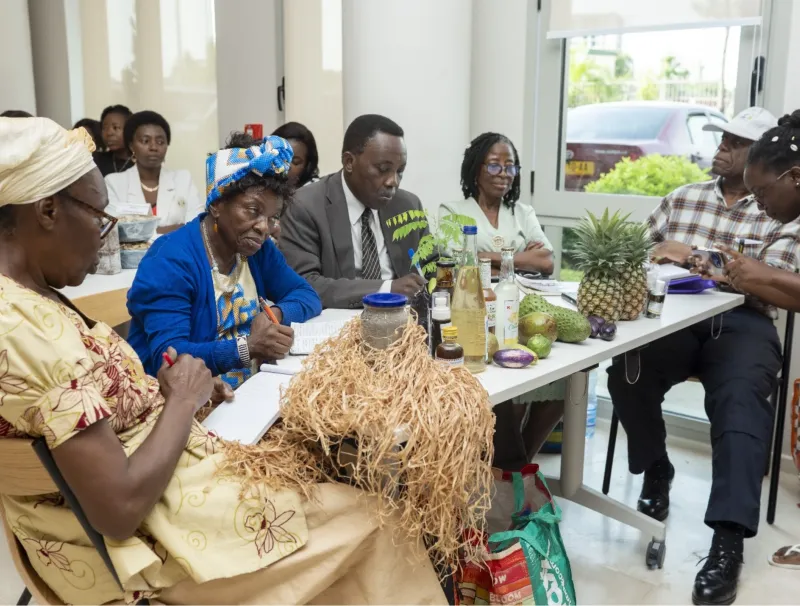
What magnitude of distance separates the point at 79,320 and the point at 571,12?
135 inches

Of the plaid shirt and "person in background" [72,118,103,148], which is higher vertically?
"person in background" [72,118,103,148]

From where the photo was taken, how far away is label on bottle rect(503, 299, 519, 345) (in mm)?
2211

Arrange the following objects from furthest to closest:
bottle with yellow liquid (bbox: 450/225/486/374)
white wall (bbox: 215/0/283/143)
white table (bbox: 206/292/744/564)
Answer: white wall (bbox: 215/0/283/143), bottle with yellow liquid (bbox: 450/225/486/374), white table (bbox: 206/292/744/564)

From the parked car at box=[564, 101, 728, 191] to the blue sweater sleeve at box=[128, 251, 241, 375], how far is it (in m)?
2.82

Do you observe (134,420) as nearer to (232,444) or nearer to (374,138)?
(232,444)

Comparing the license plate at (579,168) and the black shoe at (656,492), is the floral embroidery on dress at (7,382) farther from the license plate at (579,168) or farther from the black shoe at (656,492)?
the license plate at (579,168)

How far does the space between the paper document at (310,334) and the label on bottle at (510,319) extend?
44 centimetres

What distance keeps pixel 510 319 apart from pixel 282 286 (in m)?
0.77

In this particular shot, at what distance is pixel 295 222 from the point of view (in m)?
3.08

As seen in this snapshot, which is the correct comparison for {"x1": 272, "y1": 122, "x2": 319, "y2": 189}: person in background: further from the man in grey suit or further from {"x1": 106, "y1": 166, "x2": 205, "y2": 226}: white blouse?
the man in grey suit

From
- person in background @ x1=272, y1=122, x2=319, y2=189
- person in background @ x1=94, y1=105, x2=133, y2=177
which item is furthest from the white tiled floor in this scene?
person in background @ x1=94, y1=105, x2=133, y2=177

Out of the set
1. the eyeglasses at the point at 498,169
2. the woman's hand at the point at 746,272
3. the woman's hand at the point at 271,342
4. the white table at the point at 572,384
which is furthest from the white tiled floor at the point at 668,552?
the eyeglasses at the point at 498,169

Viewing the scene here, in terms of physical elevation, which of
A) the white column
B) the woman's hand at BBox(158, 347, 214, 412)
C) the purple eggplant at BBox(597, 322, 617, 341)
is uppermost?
the white column

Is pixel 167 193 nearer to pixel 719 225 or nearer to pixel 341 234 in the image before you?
pixel 341 234
